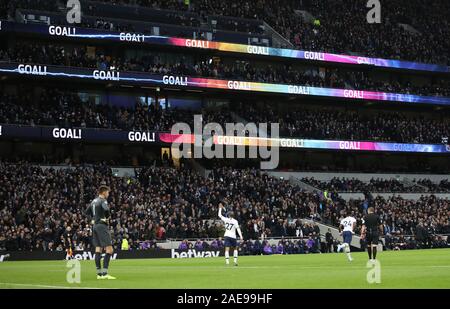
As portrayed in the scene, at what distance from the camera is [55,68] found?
57.0 meters

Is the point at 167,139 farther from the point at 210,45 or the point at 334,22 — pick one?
the point at 334,22

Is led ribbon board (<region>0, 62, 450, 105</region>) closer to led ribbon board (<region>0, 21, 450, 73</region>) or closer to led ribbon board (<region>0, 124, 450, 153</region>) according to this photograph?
led ribbon board (<region>0, 21, 450, 73</region>)

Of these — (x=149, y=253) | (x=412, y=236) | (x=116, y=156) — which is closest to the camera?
(x=149, y=253)

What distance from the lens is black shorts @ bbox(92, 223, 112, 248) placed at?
21.4 meters

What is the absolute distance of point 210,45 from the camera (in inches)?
2571

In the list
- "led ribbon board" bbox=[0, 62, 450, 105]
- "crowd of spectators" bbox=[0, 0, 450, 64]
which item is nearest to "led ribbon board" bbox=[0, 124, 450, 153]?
"led ribbon board" bbox=[0, 62, 450, 105]

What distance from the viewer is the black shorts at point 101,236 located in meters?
21.4

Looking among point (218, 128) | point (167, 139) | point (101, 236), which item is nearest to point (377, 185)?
point (218, 128)

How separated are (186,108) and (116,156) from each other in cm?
849

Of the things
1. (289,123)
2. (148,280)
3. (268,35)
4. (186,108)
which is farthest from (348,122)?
(148,280)

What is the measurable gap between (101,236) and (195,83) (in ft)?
142

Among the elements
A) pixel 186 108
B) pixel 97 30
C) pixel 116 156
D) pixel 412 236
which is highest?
pixel 97 30
